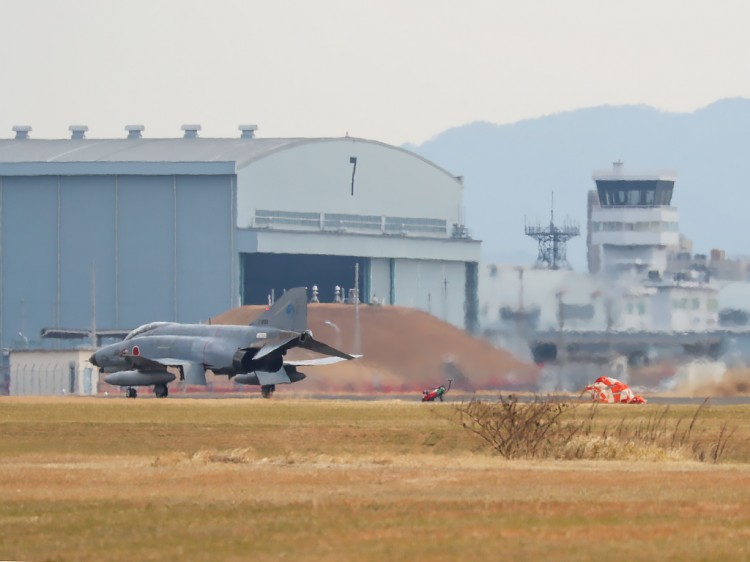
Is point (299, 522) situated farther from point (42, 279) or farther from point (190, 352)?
point (42, 279)

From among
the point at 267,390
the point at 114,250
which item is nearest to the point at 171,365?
the point at 267,390

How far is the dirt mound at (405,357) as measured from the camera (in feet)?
339

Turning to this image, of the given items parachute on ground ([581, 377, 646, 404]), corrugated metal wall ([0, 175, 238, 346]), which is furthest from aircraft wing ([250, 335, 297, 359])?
corrugated metal wall ([0, 175, 238, 346])

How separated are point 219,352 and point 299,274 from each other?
68035mm

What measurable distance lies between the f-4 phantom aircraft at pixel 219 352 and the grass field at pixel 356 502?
97.2ft

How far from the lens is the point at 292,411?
214 ft

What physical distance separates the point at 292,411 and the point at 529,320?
55839mm

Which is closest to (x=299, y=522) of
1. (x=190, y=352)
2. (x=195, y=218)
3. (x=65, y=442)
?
(x=65, y=442)

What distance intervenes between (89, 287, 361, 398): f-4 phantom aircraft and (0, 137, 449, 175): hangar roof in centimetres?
5549

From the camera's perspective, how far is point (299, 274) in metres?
149

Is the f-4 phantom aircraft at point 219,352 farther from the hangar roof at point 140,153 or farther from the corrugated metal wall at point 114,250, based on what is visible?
the hangar roof at point 140,153

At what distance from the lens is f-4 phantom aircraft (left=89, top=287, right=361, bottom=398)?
7906 centimetres

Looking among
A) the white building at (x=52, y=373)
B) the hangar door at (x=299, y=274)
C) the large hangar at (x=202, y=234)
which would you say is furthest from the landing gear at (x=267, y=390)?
the hangar door at (x=299, y=274)

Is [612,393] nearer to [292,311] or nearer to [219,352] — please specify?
[292,311]
